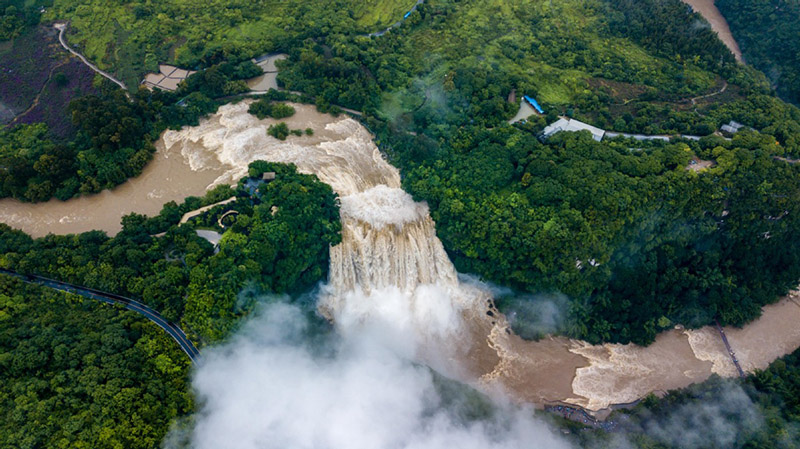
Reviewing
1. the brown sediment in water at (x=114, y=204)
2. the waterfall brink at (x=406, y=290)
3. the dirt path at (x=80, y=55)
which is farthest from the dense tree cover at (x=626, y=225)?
the dirt path at (x=80, y=55)

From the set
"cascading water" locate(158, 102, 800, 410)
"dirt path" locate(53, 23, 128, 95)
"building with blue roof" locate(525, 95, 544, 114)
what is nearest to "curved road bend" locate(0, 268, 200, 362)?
"cascading water" locate(158, 102, 800, 410)

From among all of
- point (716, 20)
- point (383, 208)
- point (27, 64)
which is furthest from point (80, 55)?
point (716, 20)

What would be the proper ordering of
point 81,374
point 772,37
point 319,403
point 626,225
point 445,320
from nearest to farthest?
1. point 81,374
2. point 319,403
3. point 626,225
4. point 445,320
5. point 772,37

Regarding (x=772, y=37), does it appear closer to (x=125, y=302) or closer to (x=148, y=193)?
(x=148, y=193)

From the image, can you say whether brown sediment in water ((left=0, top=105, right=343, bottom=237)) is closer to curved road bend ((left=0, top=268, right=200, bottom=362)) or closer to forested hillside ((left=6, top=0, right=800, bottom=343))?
forested hillside ((left=6, top=0, right=800, bottom=343))

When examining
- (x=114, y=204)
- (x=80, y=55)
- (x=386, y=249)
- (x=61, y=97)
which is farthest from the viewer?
(x=80, y=55)

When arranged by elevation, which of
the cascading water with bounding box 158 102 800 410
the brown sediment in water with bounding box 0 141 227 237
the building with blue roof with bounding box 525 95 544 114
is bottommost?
the cascading water with bounding box 158 102 800 410

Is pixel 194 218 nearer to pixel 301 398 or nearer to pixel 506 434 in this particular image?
pixel 301 398
